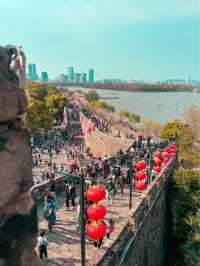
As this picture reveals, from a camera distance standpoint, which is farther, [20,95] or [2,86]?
[20,95]

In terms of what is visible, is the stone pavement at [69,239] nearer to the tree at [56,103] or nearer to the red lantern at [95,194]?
the red lantern at [95,194]

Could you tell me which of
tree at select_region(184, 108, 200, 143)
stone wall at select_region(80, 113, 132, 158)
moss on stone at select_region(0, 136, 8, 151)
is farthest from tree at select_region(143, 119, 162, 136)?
moss on stone at select_region(0, 136, 8, 151)

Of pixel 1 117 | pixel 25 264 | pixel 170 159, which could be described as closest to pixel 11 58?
pixel 1 117

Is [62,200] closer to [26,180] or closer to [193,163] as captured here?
[26,180]

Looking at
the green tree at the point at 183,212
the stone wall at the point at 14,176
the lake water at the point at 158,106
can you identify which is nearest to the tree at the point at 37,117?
the green tree at the point at 183,212

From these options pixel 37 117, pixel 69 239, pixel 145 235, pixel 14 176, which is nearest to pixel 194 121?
pixel 37 117

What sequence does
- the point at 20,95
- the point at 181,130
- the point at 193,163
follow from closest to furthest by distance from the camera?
the point at 20,95 → the point at 193,163 → the point at 181,130
